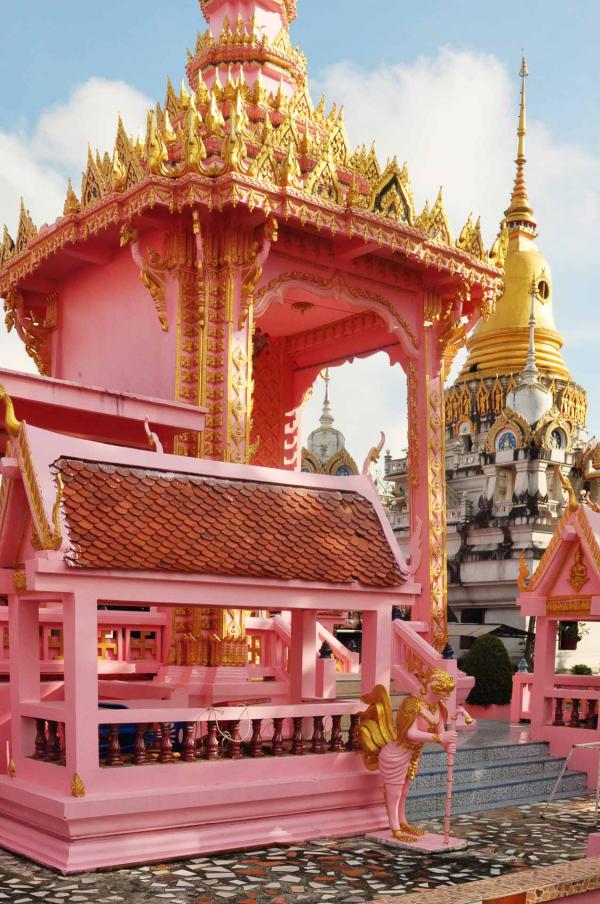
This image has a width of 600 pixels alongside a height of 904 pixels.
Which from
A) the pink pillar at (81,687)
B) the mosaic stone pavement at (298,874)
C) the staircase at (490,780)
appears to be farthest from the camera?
the staircase at (490,780)

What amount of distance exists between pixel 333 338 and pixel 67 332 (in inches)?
161

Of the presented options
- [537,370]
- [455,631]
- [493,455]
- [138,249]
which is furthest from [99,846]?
Answer: [537,370]

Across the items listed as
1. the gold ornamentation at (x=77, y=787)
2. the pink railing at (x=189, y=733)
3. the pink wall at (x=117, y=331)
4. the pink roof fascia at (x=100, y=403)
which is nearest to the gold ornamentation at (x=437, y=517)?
the pink wall at (x=117, y=331)

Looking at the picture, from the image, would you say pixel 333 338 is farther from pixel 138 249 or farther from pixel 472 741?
pixel 472 741

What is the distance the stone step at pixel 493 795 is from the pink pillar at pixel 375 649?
52.8 inches

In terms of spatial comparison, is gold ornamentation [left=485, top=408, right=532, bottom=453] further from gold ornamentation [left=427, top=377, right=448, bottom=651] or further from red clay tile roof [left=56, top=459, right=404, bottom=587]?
red clay tile roof [left=56, top=459, right=404, bottom=587]

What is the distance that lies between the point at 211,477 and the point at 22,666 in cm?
215

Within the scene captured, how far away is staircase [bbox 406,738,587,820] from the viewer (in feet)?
33.9

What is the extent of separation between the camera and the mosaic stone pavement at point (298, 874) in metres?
7.00

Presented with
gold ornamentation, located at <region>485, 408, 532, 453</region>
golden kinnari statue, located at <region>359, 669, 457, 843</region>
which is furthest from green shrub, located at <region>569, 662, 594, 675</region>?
Result: golden kinnari statue, located at <region>359, 669, 457, 843</region>

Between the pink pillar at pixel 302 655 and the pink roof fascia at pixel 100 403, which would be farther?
the pink roof fascia at pixel 100 403

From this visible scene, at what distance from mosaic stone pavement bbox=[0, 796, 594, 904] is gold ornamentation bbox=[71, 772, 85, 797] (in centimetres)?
53

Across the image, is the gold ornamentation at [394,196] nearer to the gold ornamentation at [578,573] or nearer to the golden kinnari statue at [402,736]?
the gold ornamentation at [578,573]

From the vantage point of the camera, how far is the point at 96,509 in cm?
820
